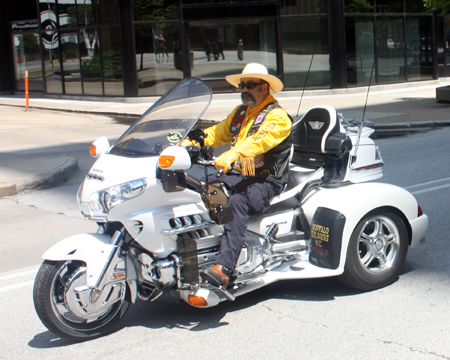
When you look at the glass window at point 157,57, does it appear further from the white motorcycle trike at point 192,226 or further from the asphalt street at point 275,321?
the white motorcycle trike at point 192,226

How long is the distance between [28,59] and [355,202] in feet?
89.2

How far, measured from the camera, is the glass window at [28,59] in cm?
2792

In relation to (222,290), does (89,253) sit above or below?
above

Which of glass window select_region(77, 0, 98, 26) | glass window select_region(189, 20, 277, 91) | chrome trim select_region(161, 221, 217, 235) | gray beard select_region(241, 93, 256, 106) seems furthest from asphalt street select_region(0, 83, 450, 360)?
glass window select_region(77, 0, 98, 26)

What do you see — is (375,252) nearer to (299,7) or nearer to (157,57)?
(157,57)

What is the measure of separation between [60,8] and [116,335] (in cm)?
2321

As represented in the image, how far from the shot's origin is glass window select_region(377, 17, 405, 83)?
24438 mm

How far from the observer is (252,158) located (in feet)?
13.3

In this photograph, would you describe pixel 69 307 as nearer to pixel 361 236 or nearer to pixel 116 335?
pixel 116 335

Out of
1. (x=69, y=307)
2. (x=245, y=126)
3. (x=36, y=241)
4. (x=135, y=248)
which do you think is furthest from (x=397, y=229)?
(x=36, y=241)

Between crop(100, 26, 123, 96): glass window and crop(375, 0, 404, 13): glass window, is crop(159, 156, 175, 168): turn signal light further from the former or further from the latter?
crop(375, 0, 404, 13): glass window

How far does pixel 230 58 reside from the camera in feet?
73.8

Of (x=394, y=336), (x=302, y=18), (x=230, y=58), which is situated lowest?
(x=394, y=336)

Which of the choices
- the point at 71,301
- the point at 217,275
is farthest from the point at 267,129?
the point at 71,301
